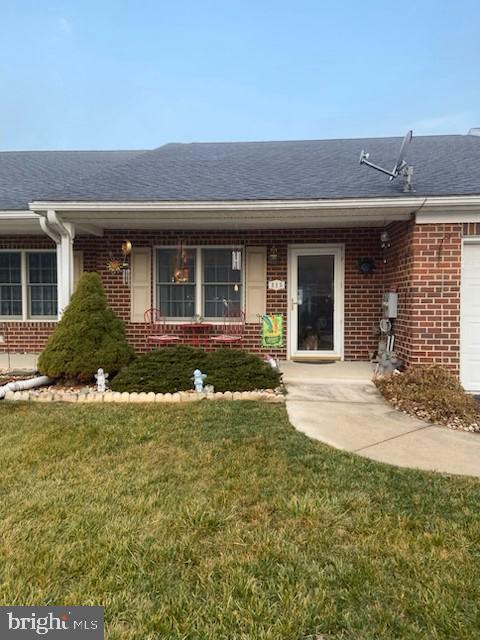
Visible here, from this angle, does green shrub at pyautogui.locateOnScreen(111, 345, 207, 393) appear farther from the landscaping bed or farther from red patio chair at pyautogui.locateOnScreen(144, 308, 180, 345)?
the landscaping bed

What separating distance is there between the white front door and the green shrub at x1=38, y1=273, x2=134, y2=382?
10.0 ft

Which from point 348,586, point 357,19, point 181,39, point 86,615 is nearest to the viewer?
point 86,615

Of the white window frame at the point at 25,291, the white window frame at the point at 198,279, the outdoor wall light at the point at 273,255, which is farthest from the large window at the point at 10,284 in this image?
the outdoor wall light at the point at 273,255

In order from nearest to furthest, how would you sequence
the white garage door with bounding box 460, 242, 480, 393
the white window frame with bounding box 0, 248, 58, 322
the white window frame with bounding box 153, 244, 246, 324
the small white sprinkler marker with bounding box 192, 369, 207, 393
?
the small white sprinkler marker with bounding box 192, 369, 207, 393 → the white garage door with bounding box 460, 242, 480, 393 → the white window frame with bounding box 153, 244, 246, 324 → the white window frame with bounding box 0, 248, 58, 322

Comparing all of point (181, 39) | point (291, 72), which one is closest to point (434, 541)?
point (181, 39)

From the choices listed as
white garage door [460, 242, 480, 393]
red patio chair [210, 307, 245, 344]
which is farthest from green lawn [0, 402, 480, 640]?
red patio chair [210, 307, 245, 344]

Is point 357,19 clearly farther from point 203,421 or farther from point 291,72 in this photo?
point 203,421

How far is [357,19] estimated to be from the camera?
42.0 ft

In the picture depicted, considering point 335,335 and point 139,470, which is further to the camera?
point 335,335

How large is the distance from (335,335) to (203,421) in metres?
3.91

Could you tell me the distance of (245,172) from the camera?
785cm

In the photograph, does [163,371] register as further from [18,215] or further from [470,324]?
[470,324]

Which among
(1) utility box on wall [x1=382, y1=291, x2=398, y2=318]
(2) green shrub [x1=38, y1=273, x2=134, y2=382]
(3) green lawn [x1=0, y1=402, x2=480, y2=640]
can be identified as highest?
(1) utility box on wall [x1=382, y1=291, x2=398, y2=318]

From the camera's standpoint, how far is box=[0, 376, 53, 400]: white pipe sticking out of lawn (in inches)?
223
